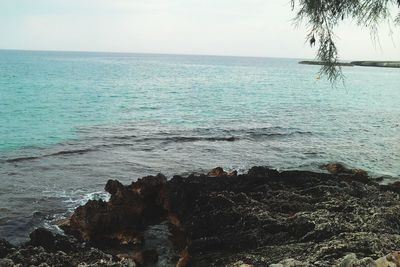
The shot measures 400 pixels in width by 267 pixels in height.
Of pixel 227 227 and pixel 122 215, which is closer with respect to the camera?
pixel 227 227

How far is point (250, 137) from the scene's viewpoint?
2972cm

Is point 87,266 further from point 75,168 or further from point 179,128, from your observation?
point 179,128

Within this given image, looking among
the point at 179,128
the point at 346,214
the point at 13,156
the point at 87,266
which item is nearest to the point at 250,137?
the point at 179,128

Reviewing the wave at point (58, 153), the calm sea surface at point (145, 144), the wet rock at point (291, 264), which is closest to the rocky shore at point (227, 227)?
the wet rock at point (291, 264)

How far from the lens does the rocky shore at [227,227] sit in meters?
9.75

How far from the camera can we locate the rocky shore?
384 inches

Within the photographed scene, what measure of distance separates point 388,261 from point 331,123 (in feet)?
105

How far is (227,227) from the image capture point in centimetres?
1153

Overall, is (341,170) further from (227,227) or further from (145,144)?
(145,144)

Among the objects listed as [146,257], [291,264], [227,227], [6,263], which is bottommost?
[146,257]

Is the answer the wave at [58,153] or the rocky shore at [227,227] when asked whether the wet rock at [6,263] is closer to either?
the rocky shore at [227,227]

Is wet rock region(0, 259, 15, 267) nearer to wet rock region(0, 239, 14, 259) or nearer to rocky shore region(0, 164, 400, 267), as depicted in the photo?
rocky shore region(0, 164, 400, 267)

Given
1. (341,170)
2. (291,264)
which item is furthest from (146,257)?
(341,170)

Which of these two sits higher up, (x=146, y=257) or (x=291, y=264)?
(x=291, y=264)
